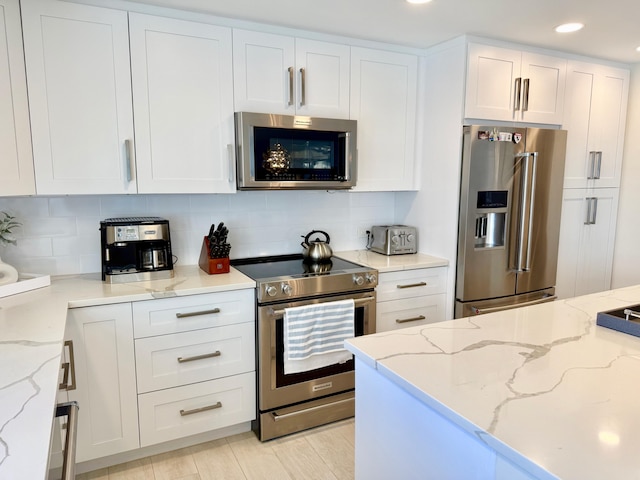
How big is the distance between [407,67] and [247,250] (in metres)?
1.63

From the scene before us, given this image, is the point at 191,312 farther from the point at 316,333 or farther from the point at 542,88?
the point at 542,88

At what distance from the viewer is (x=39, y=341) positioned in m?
1.48

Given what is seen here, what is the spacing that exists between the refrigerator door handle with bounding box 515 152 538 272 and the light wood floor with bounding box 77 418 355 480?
1637 millimetres

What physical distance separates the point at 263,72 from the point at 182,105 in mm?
501

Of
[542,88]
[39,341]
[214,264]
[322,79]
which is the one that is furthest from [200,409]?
[542,88]

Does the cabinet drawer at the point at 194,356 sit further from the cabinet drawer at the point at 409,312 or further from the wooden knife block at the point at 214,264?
the cabinet drawer at the point at 409,312

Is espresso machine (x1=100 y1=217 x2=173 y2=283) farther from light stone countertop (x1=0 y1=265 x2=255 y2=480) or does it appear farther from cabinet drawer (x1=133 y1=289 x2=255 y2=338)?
cabinet drawer (x1=133 y1=289 x2=255 y2=338)

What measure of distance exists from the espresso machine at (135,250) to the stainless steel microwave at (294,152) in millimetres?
536

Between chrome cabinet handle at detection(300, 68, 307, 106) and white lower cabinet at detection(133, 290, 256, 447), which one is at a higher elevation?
chrome cabinet handle at detection(300, 68, 307, 106)

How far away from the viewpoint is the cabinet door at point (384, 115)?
111 inches

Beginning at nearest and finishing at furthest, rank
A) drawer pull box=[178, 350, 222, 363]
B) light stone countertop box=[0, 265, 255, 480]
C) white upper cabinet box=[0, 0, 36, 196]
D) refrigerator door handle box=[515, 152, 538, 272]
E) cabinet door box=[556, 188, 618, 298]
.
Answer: light stone countertop box=[0, 265, 255, 480] < white upper cabinet box=[0, 0, 36, 196] < drawer pull box=[178, 350, 222, 363] < refrigerator door handle box=[515, 152, 538, 272] < cabinet door box=[556, 188, 618, 298]

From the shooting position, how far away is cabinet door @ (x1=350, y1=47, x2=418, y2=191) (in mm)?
2816

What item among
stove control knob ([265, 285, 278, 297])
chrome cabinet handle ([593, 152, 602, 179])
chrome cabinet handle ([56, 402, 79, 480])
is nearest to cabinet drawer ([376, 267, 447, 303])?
stove control knob ([265, 285, 278, 297])

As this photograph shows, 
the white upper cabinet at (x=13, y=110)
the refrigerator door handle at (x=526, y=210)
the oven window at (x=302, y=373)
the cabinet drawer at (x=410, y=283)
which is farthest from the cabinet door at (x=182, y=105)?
the refrigerator door handle at (x=526, y=210)
